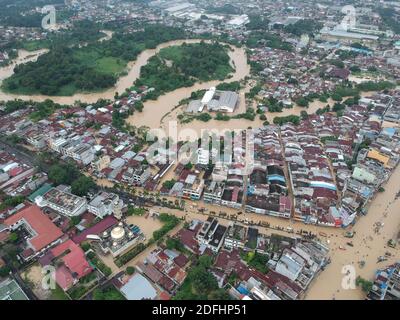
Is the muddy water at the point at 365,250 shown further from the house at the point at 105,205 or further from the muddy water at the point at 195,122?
the muddy water at the point at 195,122

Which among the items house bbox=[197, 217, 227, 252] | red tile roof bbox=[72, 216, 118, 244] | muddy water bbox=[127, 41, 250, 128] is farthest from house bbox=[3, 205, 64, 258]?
muddy water bbox=[127, 41, 250, 128]

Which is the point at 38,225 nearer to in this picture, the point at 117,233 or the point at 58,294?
the point at 58,294

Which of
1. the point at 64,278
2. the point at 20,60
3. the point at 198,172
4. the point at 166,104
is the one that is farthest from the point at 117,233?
the point at 20,60

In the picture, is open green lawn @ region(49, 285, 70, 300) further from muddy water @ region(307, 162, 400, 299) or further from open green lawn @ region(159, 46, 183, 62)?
open green lawn @ region(159, 46, 183, 62)

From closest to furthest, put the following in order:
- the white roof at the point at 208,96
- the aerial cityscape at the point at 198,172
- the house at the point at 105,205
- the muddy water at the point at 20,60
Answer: the aerial cityscape at the point at 198,172
the house at the point at 105,205
the white roof at the point at 208,96
the muddy water at the point at 20,60

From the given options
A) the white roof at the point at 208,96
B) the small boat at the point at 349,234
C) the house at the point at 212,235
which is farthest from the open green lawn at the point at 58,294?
the white roof at the point at 208,96
